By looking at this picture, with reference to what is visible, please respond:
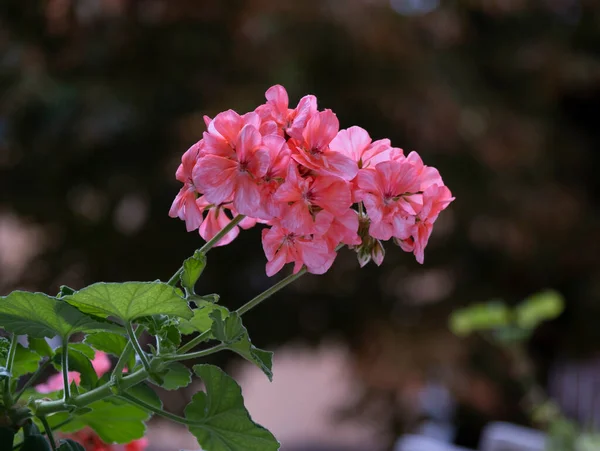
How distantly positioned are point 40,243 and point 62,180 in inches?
9.7

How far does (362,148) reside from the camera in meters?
0.29

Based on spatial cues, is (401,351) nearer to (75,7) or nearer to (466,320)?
(75,7)

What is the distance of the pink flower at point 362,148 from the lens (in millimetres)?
287

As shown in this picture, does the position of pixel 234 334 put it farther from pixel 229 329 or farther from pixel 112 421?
pixel 112 421

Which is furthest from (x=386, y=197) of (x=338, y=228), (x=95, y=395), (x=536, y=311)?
(x=536, y=311)

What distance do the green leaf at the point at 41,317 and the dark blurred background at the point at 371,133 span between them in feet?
5.72

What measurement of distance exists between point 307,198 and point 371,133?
2126mm

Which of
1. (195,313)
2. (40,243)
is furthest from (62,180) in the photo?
(195,313)

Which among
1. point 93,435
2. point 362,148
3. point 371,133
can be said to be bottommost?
point 93,435

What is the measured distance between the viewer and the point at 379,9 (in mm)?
2279

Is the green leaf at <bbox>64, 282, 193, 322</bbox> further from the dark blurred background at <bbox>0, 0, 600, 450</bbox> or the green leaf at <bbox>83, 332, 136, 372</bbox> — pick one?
the dark blurred background at <bbox>0, 0, 600, 450</bbox>

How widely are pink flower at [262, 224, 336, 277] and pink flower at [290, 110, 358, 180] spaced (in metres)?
0.02

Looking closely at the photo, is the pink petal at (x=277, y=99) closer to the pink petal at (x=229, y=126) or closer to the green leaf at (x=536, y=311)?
the pink petal at (x=229, y=126)

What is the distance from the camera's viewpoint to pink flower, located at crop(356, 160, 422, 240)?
26 cm
